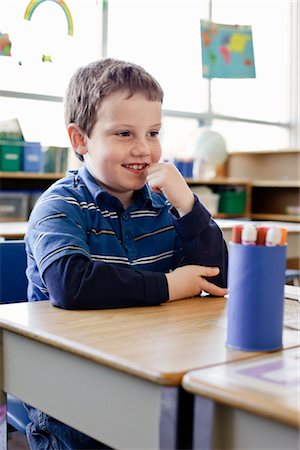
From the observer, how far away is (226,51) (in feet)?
14.9

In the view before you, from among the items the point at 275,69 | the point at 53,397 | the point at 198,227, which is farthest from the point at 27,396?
the point at 275,69

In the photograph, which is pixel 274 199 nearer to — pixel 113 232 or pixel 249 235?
pixel 113 232

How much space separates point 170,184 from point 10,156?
361 cm

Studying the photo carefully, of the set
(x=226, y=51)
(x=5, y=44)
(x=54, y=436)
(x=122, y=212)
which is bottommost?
(x=54, y=436)

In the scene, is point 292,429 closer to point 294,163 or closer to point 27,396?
point 27,396

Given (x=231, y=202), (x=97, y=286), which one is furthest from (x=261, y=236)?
(x=231, y=202)

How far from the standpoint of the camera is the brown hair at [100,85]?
138cm

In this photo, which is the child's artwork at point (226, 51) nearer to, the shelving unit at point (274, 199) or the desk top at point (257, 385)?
the shelving unit at point (274, 199)

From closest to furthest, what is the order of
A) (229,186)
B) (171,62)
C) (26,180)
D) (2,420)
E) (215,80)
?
(2,420) < (26,180) < (171,62) < (229,186) < (215,80)

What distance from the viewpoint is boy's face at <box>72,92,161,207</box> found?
53.1 inches

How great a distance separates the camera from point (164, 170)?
135 cm

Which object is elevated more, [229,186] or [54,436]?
[229,186]

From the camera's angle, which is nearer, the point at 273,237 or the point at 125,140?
the point at 273,237

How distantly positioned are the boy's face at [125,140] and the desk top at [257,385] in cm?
64
